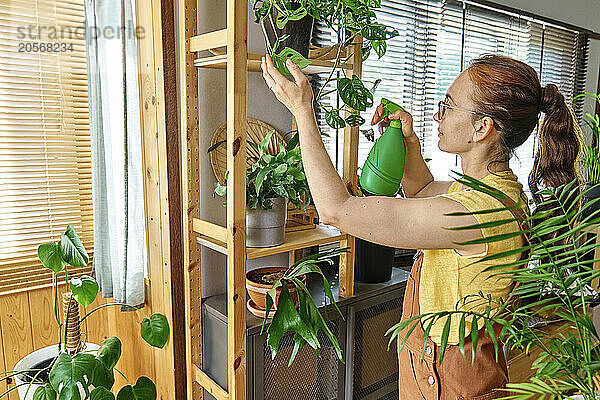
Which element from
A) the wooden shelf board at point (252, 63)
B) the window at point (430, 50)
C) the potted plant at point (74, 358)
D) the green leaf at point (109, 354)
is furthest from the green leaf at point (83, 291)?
the window at point (430, 50)

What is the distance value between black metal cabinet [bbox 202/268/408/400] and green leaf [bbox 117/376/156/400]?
0.26 m

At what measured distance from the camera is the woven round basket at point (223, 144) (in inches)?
71.6

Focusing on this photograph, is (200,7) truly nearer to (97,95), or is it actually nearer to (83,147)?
(97,95)

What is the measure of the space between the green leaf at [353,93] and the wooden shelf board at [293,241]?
1.61ft

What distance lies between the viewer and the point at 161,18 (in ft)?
5.44

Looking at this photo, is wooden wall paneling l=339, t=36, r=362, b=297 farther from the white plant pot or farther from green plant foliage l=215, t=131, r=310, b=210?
the white plant pot

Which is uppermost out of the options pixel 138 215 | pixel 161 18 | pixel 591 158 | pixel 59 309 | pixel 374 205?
pixel 161 18

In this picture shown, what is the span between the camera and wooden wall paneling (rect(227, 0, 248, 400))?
4.61ft

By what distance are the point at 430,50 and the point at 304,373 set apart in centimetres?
190

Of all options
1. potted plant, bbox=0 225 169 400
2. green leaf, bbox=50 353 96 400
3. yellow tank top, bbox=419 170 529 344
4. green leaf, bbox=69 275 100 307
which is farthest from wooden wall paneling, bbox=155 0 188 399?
yellow tank top, bbox=419 170 529 344

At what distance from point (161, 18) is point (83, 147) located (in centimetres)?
57

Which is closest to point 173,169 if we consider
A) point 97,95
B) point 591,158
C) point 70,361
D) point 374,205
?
point 97,95

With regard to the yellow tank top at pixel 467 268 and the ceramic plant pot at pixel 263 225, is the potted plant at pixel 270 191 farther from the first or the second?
the yellow tank top at pixel 467 268

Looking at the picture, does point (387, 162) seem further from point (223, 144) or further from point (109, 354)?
point (109, 354)
